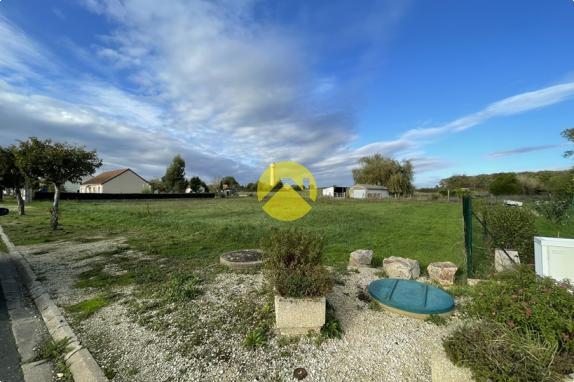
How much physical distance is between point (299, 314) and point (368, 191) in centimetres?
4838

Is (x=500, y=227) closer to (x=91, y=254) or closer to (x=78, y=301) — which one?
(x=78, y=301)

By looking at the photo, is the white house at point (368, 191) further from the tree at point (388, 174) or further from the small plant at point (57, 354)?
the small plant at point (57, 354)

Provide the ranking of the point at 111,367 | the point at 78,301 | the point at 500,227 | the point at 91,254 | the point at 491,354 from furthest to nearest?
the point at 91,254 → the point at 500,227 → the point at 78,301 → the point at 111,367 → the point at 491,354

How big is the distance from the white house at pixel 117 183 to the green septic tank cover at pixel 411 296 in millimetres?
54928

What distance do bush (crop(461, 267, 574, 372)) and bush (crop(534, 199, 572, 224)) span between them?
1328cm

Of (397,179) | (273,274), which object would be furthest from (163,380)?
(397,179)

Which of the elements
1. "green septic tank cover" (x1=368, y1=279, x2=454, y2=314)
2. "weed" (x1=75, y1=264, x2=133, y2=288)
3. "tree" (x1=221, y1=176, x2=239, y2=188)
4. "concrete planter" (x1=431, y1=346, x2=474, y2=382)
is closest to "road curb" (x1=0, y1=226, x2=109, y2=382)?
"weed" (x1=75, y1=264, x2=133, y2=288)

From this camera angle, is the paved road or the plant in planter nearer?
the paved road

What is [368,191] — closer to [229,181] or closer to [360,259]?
[229,181]

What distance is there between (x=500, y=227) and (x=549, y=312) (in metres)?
3.81

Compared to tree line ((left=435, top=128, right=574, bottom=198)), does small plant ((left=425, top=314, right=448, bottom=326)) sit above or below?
below

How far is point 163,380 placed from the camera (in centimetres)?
219

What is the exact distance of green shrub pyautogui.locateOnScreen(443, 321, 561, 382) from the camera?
171 centimetres

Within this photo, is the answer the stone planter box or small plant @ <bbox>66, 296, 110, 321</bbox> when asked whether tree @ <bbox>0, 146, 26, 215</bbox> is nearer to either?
small plant @ <bbox>66, 296, 110, 321</bbox>
